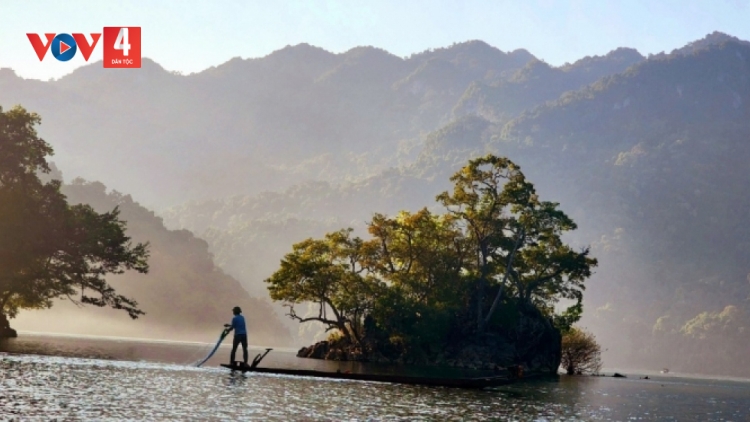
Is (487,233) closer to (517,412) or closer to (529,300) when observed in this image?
(529,300)

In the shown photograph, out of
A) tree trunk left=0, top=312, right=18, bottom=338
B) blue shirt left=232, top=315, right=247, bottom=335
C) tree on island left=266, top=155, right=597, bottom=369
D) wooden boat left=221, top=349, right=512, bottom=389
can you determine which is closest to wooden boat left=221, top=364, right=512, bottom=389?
wooden boat left=221, top=349, right=512, bottom=389

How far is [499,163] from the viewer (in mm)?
93125

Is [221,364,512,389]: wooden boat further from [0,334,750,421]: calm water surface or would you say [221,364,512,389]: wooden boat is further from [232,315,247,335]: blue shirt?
[232,315,247,335]: blue shirt

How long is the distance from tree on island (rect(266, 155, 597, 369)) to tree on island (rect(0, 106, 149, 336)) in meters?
18.2

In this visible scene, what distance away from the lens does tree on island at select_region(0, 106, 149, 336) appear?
7056 cm

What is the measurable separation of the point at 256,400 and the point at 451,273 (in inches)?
2450

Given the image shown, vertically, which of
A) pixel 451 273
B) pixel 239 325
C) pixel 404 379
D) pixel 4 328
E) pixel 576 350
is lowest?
pixel 404 379

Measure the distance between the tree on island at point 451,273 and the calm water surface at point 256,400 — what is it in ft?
114

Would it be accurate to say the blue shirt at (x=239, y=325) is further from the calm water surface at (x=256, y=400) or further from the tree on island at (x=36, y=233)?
the tree on island at (x=36, y=233)

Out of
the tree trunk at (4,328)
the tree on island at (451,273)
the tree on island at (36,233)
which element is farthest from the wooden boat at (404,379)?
the tree on island at (451,273)

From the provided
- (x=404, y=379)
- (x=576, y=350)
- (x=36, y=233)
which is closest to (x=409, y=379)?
(x=404, y=379)

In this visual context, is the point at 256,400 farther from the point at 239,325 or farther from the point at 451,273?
the point at 451,273

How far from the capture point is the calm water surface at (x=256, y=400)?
2723 cm

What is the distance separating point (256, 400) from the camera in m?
32.7
